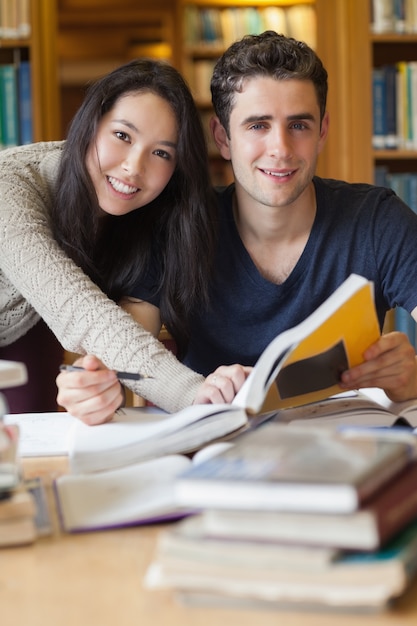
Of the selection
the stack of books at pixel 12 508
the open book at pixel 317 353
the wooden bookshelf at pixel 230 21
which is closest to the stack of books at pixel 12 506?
the stack of books at pixel 12 508

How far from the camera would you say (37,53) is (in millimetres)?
3453

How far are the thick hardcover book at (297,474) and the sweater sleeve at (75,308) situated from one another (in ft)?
2.01

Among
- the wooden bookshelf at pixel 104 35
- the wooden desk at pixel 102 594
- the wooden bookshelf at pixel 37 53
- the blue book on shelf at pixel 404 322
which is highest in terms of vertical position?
the wooden bookshelf at pixel 104 35

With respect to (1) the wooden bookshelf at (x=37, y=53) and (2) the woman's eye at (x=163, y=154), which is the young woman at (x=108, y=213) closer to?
(2) the woman's eye at (x=163, y=154)

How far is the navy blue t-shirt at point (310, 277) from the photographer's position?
→ 1.72 m

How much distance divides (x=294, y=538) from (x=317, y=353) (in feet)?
1.60

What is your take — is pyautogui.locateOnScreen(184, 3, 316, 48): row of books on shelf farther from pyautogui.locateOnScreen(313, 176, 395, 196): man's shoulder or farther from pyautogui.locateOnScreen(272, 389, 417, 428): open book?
pyautogui.locateOnScreen(272, 389, 417, 428): open book

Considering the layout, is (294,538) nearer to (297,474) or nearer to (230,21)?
(297,474)

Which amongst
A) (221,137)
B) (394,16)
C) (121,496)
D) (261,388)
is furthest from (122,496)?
(394,16)

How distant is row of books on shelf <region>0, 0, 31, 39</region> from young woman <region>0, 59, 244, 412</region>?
1.77 m

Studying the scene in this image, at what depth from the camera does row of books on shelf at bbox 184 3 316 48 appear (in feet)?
15.3

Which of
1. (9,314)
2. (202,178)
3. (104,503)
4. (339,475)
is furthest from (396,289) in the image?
(339,475)

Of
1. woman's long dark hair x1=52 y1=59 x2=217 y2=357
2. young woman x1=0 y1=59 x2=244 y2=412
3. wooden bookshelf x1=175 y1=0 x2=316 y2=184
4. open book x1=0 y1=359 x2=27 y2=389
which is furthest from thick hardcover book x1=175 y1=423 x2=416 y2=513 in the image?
wooden bookshelf x1=175 y1=0 x2=316 y2=184

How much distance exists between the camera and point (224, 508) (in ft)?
2.24
